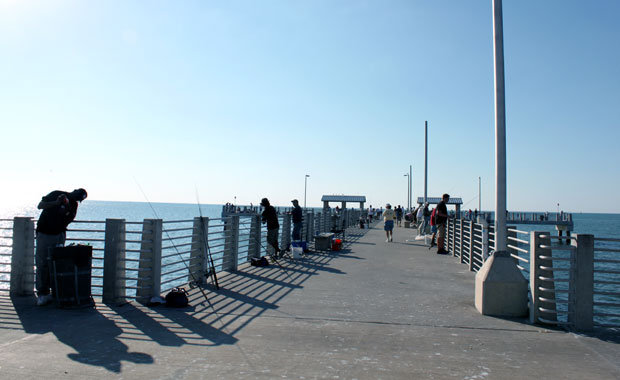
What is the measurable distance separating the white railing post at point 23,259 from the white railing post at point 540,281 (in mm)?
7471

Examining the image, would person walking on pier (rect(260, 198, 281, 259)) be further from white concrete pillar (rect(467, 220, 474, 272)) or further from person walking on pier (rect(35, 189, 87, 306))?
person walking on pier (rect(35, 189, 87, 306))

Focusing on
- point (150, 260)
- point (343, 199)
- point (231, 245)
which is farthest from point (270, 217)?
point (343, 199)

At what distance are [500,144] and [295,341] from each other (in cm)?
435

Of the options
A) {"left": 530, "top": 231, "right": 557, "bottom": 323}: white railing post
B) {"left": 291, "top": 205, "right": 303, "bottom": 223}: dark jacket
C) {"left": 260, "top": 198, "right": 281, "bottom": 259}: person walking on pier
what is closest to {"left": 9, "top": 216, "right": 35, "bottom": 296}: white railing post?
{"left": 260, "top": 198, "right": 281, "bottom": 259}: person walking on pier

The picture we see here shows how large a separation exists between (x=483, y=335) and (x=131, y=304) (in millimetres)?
4966

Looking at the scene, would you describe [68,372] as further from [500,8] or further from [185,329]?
[500,8]

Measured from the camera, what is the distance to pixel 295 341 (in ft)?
16.9

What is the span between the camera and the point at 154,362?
14.4 ft

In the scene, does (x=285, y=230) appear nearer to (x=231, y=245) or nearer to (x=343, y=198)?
(x=231, y=245)

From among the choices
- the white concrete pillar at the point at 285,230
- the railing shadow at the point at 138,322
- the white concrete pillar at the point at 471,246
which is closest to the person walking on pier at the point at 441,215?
the white concrete pillar at the point at 471,246

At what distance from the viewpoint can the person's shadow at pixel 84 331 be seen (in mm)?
4465

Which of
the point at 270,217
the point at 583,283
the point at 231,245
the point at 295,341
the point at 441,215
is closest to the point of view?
the point at 295,341

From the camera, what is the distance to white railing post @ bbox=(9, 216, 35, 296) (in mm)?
7488

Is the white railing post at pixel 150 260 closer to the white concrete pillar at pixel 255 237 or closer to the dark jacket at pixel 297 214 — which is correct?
the white concrete pillar at pixel 255 237
